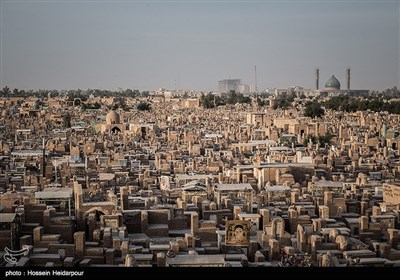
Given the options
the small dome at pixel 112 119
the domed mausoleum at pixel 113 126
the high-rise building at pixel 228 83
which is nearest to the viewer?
the high-rise building at pixel 228 83

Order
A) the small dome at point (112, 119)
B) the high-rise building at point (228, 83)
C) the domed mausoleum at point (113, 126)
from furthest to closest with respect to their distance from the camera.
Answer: the small dome at point (112, 119) → the domed mausoleum at point (113, 126) → the high-rise building at point (228, 83)

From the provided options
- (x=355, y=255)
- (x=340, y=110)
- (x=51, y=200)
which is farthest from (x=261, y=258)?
(x=340, y=110)

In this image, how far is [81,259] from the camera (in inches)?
186

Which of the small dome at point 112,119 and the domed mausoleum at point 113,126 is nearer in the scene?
the domed mausoleum at point 113,126

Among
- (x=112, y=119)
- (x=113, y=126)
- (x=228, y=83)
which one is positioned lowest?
(x=113, y=126)

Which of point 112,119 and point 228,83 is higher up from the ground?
point 228,83

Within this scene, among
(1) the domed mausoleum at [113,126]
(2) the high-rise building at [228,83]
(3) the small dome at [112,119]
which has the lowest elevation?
(1) the domed mausoleum at [113,126]

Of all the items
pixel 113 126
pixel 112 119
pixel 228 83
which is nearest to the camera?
pixel 228 83

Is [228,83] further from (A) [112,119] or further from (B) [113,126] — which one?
(A) [112,119]

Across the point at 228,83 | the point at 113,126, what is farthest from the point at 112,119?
the point at 228,83

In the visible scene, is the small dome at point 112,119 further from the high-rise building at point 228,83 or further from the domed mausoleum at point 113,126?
the high-rise building at point 228,83

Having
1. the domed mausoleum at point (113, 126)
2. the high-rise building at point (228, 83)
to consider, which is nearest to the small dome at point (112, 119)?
the domed mausoleum at point (113, 126)

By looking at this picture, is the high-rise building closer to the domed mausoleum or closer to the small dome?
the domed mausoleum
